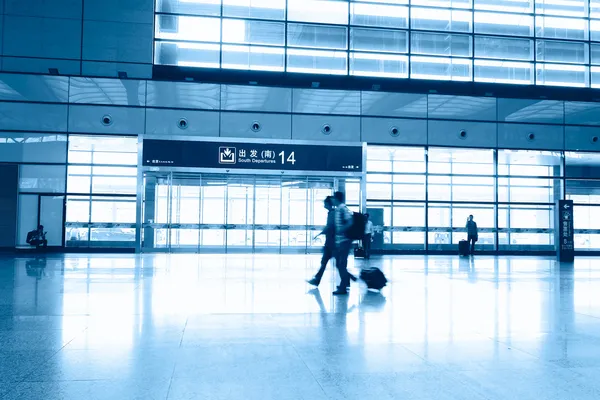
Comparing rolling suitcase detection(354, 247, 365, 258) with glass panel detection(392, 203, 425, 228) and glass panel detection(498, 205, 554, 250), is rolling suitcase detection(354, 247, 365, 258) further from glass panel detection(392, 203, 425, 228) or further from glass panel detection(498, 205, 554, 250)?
glass panel detection(498, 205, 554, 250)

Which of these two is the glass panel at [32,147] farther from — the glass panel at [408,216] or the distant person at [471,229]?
the distant person at [471,229]

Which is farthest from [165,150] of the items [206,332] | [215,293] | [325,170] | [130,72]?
[206,332]

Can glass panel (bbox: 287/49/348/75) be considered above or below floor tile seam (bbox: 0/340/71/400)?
above

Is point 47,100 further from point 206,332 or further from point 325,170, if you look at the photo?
point 206,332

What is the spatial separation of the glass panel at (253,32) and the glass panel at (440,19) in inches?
242

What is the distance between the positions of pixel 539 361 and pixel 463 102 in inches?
780

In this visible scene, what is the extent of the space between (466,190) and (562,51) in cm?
819

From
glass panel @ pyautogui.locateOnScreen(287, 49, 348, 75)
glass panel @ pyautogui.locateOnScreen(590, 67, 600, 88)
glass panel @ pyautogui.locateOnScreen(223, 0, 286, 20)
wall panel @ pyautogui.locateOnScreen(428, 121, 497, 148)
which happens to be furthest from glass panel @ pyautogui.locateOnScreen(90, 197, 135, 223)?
glass panel @ pyautogui.locateOnScreen(590, 67, 600, 88)

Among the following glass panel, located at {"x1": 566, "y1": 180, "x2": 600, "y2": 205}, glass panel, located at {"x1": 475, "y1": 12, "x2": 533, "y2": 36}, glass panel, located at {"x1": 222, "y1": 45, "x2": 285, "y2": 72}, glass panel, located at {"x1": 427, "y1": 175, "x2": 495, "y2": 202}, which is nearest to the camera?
glass panel, located at {"x1": 222, "y1": 45, "x2": 285, "y2": 72}

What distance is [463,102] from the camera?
76.3ft

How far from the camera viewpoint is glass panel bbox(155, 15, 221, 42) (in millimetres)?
22219

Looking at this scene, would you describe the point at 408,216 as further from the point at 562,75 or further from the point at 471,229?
the point at 562,75

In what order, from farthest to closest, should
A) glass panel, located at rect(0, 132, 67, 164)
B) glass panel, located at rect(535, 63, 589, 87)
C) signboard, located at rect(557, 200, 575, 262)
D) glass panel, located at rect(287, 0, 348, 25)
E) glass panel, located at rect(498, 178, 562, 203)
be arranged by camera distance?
glass panel, located at rect(535, 63, 589, 87) → glass panel, located at rect(498, 178, 562, 203) → glass panel, located at rect(287, 0, 348, 25) → glass panel, located at rect(0, 132, 67, 164) → signboard, located at rect(557, 200, 575, 262)

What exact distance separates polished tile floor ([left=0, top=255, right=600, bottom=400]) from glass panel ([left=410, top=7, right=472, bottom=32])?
16370mm
